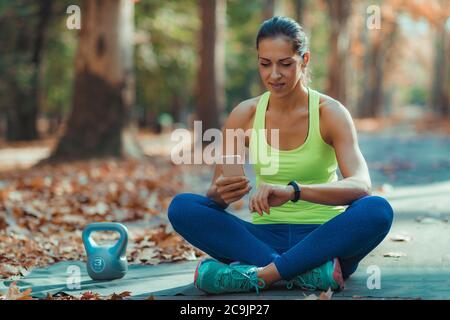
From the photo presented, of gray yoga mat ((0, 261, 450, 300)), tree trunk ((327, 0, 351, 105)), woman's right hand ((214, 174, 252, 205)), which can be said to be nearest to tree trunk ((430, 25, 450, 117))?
tree trunk ((327, 0, 351, 105))

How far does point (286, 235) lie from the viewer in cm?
409

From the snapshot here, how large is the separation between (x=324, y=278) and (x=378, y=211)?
1.37ft

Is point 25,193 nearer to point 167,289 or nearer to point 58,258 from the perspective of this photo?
point 58,258

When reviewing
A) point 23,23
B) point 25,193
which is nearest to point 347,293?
point 25,193

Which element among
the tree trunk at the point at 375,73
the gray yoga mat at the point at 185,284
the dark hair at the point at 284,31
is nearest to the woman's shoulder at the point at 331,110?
the dark hair at the point at 284,31

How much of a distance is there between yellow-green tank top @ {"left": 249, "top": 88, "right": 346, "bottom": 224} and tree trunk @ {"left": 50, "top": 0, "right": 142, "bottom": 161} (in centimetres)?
796

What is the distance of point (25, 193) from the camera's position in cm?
852

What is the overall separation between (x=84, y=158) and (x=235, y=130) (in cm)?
786

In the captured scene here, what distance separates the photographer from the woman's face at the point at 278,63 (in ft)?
12.7

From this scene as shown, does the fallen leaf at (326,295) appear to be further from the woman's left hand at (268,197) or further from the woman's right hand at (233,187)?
the woman's right hand at (233,187)

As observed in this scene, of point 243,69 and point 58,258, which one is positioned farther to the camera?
point 243,69

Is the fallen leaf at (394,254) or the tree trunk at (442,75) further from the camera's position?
the tree trunk at (442,75)

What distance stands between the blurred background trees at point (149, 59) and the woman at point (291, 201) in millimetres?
7679

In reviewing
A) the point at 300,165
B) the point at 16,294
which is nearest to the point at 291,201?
the point at 300,165
